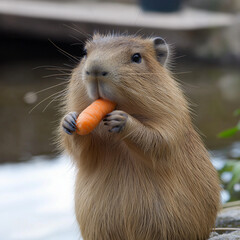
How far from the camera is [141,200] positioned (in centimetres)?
327

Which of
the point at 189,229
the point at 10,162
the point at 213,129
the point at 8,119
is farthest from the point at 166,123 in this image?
the point at 8,119

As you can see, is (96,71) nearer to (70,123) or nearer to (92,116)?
(92,116)

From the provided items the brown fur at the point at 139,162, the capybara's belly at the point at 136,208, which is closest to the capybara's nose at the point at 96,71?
the brown fur at the point at 139,162

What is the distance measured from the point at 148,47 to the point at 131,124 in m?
0.70

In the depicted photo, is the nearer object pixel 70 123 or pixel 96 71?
pixel 96 71

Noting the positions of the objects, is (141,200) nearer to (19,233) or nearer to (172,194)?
(172,194)

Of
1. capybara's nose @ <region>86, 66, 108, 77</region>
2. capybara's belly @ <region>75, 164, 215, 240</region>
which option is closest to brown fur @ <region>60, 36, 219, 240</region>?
capybara's belly @ <region>75, 164, 215, 240</region>

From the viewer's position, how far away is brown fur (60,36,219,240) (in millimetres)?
3145

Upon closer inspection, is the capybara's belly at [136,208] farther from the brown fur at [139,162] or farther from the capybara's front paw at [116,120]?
the capybara's front paw at [116,120]

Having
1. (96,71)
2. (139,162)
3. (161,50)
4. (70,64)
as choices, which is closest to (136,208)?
(139,162)

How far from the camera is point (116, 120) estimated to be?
2986 mm

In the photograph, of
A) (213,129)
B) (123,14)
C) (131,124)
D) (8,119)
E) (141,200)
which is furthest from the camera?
(123,14)

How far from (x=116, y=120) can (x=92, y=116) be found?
0.15 metres

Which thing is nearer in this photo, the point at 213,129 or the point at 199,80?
the point at 213,129
